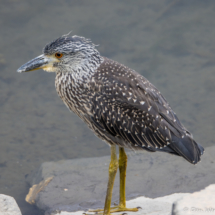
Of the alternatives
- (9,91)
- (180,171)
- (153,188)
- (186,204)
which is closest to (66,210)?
(153,188)

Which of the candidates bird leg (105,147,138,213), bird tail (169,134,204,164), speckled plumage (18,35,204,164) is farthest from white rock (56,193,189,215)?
speckled plumage (18,35,204,164)

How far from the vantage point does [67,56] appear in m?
3.70

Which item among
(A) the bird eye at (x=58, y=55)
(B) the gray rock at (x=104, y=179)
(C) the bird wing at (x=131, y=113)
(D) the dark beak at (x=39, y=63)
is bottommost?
(B) the gray rock at (x=104, y=179)

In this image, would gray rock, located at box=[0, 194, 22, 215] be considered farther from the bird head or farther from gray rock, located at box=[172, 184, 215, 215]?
gray rock, located at box=[172, 184, 215, 215]

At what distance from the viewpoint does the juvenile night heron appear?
364 centimetres

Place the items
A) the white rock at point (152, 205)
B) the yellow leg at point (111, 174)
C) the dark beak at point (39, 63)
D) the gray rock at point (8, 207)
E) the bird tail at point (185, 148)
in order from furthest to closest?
the white rock at point (152, 205) → the yellow leg at point (111, 174) → the dark beak at point (39, 63) → the bird tail at point (185, 148) → the gray rock at point (8, 207)

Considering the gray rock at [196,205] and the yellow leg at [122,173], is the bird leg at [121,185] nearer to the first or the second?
the yellow leg at [122,173]

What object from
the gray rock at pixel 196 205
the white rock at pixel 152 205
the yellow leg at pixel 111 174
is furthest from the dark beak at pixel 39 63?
the gray rock at pixel 196 205

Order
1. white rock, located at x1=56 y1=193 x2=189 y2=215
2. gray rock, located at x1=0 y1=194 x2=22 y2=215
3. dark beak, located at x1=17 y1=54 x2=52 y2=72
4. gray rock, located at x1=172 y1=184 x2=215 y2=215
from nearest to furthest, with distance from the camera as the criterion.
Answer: gray rock, located at x1=172 y1=184 x2=215 y2=215 → gray rock, located at x1=0 y1=194 x2=22 y2=215 → dark beak, located at x1=17 y1=54 x2=52 y2=72 → white rock, located at x1=56 y1=193 x2=189 y2=215

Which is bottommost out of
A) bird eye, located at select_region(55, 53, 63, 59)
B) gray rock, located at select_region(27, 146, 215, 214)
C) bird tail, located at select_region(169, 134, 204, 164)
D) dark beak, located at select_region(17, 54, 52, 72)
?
gray rock, located at select_region(27, 146, 215, 214)

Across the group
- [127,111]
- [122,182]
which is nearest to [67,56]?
[127,111]

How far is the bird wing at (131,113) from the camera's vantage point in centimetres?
363

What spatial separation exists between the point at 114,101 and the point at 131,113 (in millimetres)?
217

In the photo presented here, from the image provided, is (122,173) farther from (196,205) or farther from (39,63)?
(39,63)
